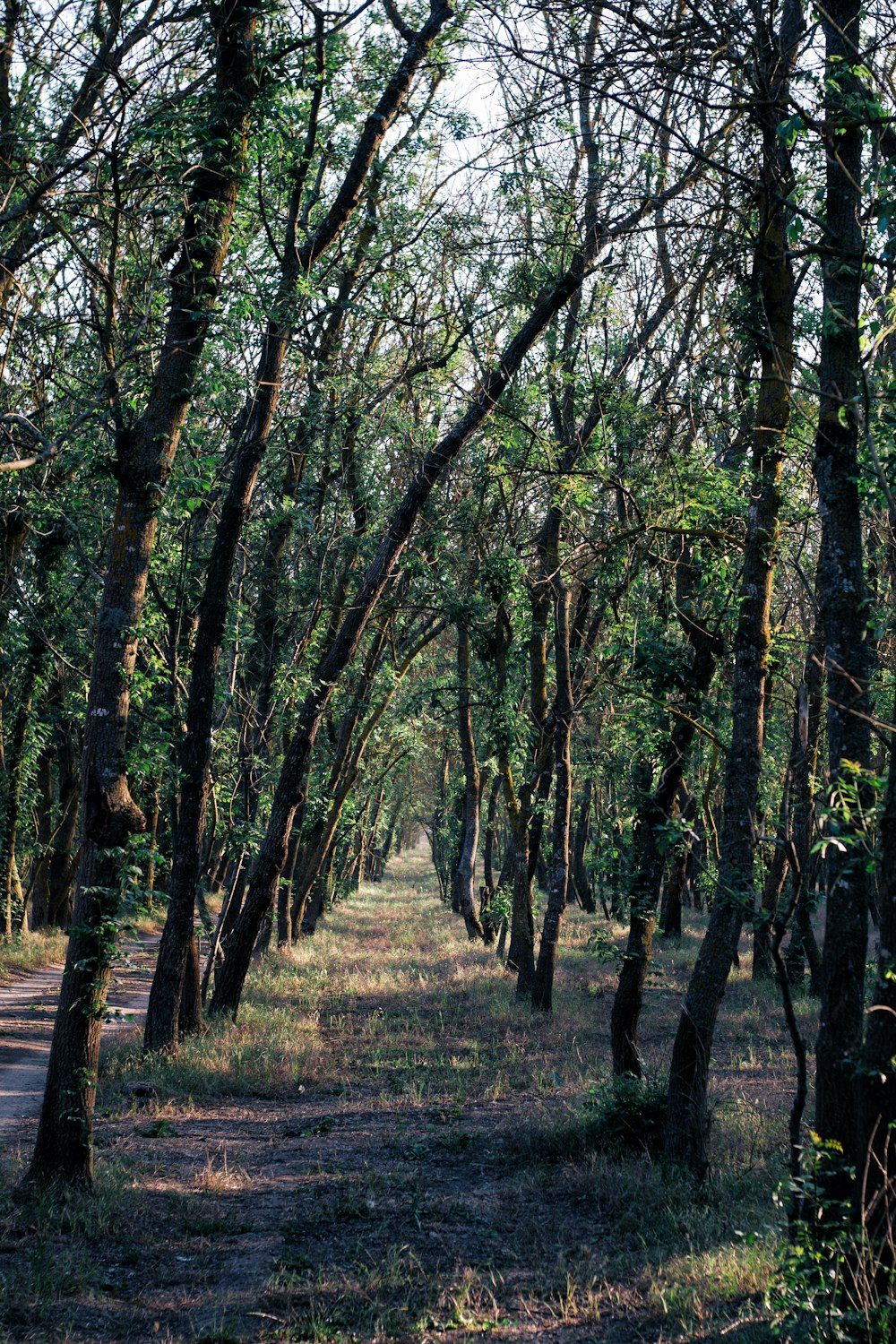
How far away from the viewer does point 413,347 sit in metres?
12.8

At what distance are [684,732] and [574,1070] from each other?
517cm

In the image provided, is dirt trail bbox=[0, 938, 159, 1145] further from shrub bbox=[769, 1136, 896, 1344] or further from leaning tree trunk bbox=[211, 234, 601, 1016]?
shrub bbox=[769, 1136, 896, 1344]

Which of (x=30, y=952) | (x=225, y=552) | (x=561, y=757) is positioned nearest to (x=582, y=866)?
(x=30, y=952)

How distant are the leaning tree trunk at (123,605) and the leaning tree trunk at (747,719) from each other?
4156 millimetres

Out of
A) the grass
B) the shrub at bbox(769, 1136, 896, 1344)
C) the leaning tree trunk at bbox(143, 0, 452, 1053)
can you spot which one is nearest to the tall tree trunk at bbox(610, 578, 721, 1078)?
the leaning tree trunk at bbox(143, 0, 452, 1053)

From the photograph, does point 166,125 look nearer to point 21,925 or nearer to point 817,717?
point 817,717

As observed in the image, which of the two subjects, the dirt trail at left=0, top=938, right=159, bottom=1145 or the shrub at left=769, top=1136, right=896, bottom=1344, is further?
the dirt trail at left=0, top=938, right=159, bottom=1145

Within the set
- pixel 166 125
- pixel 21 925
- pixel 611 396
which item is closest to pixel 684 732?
pixel 611 396

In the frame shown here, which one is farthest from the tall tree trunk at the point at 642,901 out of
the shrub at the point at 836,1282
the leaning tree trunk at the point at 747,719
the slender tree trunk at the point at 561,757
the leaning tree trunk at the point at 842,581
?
the shrub at the point at 836,1282

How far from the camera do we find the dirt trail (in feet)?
30.5

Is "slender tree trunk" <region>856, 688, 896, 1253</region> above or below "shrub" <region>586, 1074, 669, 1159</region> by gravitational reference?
above

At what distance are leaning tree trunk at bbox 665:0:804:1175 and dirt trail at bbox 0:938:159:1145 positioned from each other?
422 centimetres

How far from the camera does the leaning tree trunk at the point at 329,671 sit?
1190 cm

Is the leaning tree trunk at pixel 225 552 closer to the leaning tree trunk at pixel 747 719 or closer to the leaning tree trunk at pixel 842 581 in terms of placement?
the leaning tree trunk at pixel 747 719
